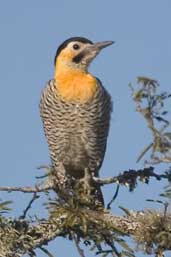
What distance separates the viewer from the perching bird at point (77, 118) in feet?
24.8

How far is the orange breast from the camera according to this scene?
25.1 feet

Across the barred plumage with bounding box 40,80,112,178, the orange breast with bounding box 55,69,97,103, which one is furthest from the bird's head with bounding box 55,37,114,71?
the barred plumage with bounding box 40,80,112,178

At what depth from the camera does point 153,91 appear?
12.4ft

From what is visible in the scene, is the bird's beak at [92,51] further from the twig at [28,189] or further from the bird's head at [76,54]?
the twig at [28,189]

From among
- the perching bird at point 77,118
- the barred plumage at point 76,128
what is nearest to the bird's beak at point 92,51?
the perching bird at point 77,118

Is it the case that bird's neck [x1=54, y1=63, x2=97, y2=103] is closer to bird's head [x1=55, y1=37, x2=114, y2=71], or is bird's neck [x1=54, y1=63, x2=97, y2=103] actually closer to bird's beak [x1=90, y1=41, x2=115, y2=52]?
bird's head [x1=55, y1=37, x2=114, y2=71]

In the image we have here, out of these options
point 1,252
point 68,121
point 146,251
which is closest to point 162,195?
point 146,251

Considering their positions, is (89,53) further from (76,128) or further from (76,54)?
(76,128)

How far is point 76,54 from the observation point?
8.23m

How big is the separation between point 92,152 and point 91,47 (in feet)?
3.75

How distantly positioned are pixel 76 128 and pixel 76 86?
0.46 m

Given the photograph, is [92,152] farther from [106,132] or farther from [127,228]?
[127,228]

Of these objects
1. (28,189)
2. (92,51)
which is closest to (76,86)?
(92,51)

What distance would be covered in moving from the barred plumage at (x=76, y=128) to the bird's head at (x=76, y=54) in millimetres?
385
